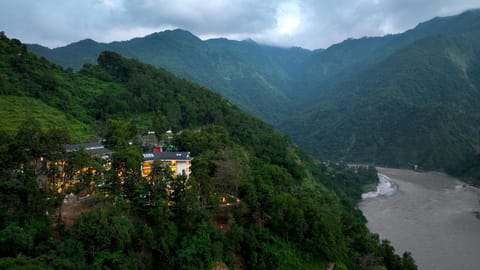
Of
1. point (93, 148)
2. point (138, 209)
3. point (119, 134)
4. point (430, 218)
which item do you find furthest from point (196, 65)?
point (138, 209)

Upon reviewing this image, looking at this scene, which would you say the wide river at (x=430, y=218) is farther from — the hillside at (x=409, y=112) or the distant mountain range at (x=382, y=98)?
the distant mountain range at (x=382, y=98)

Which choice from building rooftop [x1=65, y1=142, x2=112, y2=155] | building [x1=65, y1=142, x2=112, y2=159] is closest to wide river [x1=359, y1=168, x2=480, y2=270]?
building [x1=65, y1=142, x2=112, y2=159]

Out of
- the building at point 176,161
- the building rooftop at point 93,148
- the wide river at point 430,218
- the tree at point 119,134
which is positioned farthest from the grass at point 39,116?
the wide river at point 430,218

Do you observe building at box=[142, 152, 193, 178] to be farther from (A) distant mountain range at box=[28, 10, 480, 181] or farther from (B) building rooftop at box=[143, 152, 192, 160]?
(A) distant mountain range at box=[28, 10, 480, 181]

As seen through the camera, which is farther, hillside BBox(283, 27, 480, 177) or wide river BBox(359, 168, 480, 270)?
hillside BBox(283, 27, 480, 177)

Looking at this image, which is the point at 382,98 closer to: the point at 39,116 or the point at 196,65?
the point at 196,65

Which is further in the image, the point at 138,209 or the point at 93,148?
the point at 93,148

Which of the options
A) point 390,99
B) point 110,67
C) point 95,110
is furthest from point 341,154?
point 95,110
